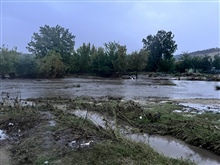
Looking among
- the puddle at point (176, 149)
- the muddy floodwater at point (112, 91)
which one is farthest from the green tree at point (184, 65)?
the puddle at point (176, 149)

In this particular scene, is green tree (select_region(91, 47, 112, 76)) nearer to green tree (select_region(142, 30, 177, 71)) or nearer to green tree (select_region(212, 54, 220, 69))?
green tree (select_region(142, 30, 177, 71))

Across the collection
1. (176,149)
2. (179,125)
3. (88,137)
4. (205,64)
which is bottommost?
(176,149)

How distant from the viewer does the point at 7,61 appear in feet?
142

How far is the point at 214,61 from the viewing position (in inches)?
2931

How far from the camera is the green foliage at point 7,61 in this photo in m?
43.1

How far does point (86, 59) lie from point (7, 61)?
20326 millimetres

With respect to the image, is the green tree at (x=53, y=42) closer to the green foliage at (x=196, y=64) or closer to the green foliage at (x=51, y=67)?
the green foliage at (x=51, y=67)

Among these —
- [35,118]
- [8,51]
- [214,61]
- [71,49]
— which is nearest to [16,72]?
[8,51]

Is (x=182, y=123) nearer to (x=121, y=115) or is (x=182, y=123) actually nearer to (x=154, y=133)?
(x=154, y=133)

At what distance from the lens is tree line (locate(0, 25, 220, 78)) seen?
151ft

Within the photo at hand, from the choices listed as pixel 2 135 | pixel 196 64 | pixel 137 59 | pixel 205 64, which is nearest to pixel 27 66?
pixel 137 59

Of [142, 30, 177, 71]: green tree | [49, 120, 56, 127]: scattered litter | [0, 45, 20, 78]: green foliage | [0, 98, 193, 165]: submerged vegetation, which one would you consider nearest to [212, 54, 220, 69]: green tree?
[142, 30, 177, 71]: green tree

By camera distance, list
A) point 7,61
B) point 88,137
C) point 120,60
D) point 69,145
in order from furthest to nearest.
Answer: point 120,60
point 7,61
point 88,137
point 69,145

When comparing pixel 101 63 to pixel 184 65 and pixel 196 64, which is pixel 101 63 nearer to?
pixel 184 65
